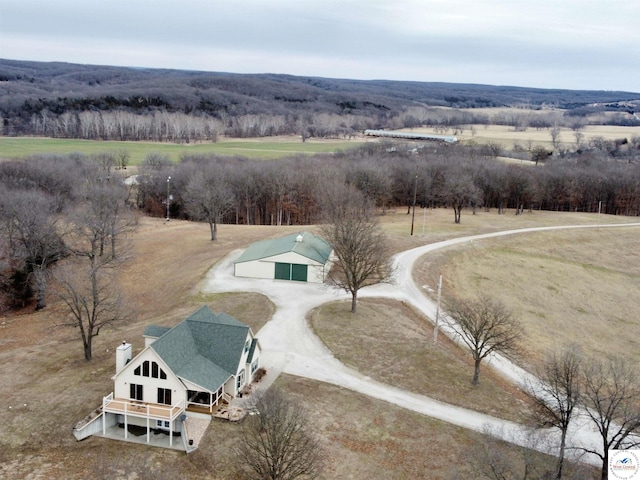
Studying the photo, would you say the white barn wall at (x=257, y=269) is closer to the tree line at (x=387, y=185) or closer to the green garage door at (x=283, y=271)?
the green garage door at (x=283, y=271)

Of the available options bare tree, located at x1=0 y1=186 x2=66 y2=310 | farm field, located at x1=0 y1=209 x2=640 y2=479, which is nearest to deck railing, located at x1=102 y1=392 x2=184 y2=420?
farm field, located at x1=0 y1=209 x2=640 y2=479

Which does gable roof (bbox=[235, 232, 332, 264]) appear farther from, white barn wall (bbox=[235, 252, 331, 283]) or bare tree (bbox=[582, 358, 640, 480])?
bare tree (bbox=[582, 358, 640, 480])

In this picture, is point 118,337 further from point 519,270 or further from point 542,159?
point 542,159

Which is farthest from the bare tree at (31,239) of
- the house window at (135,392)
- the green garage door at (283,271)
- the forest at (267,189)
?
the house window at (135,392)

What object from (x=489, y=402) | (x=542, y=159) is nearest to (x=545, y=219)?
(x=542, y=159)

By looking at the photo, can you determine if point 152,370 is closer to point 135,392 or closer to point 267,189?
point 135,392
